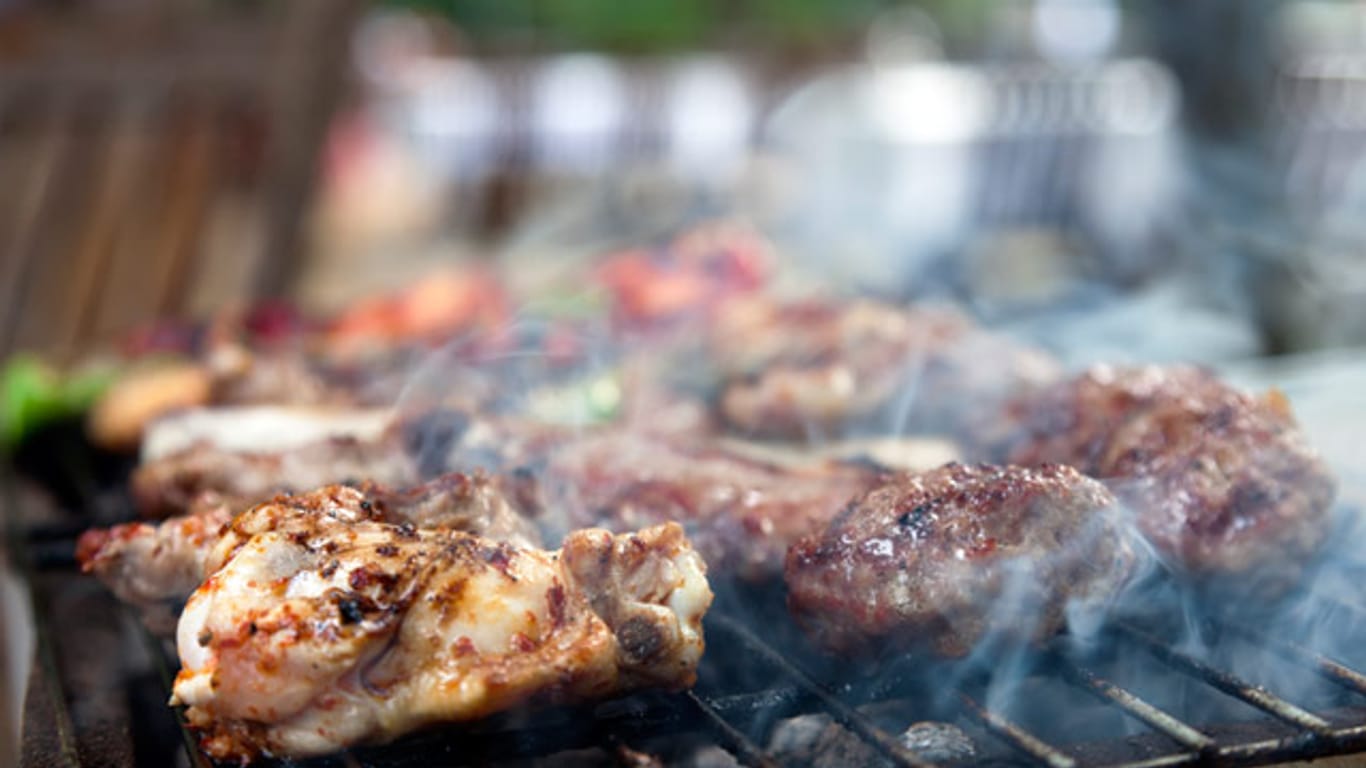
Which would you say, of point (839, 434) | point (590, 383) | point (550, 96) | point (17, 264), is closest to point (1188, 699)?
point (839, 434)

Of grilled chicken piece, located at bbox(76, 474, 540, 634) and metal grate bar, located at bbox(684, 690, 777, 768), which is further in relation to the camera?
grilled chicken piece, located at bbox(76, 474, 540, 634)

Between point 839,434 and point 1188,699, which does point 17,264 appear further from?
point 1188,699

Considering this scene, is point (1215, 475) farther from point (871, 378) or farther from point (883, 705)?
point (871, 378)

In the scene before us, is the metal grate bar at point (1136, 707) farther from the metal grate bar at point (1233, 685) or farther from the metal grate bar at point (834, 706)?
the metal grate bar at point (834, 706)

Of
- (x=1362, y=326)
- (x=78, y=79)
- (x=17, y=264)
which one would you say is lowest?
(x=17, y=264)

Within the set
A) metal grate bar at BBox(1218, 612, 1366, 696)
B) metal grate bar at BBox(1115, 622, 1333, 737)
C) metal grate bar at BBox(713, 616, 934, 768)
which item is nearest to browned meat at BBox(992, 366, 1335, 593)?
metal grate bar at BBox(1218, 612, 1366, 696)

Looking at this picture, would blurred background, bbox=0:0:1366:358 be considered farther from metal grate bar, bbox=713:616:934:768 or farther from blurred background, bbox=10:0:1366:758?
metal grate bar, bbox=713:616:934:768
